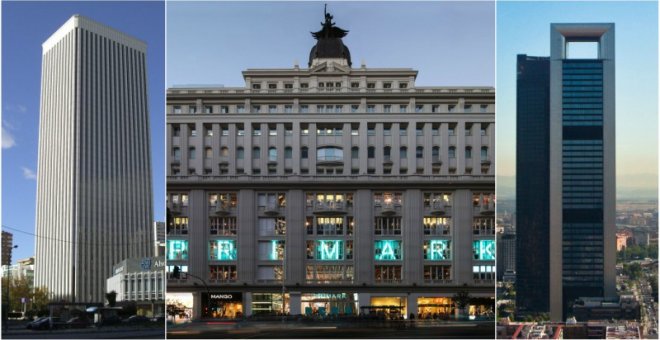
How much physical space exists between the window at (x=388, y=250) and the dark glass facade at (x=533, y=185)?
29.1 feet

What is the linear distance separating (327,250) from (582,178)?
1643cm

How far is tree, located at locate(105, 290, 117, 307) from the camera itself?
5636cm

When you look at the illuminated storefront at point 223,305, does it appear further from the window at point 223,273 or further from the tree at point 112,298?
the tree at point 112,298

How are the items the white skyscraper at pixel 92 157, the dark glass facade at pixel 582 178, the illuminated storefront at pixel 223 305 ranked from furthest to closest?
the white skyscraper at pixel 92 157, the illuminated storefront at pixel 223 305, the dark glass facade at pixel 582 178

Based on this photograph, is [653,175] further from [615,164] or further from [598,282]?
[598,282]

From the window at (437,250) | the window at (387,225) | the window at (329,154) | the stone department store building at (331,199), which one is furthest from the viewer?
the window at (329,154)

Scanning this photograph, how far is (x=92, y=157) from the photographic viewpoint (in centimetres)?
7875

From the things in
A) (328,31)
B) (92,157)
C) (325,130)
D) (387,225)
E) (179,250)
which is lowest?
(179,250)

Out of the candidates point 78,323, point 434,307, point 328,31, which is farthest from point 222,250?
point 328,31

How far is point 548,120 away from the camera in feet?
155

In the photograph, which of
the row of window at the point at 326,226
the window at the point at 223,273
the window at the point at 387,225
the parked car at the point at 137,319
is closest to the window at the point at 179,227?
the row of window at the point at 326,226

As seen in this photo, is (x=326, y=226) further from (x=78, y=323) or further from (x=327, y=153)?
(x=78, y=323)

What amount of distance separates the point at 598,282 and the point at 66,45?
166ft

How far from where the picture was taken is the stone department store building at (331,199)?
5156cm
